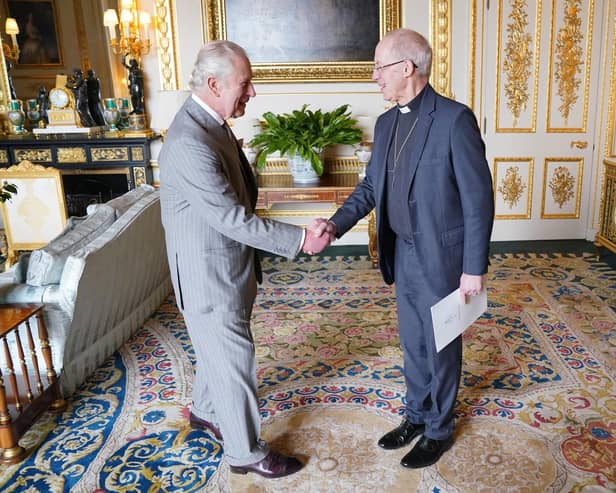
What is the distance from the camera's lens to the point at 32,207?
198 inches

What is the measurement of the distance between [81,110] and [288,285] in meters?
2.68

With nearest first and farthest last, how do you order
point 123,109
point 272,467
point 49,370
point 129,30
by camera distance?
point 272,467 → point 49,370 → point 129,30 → point 123,109

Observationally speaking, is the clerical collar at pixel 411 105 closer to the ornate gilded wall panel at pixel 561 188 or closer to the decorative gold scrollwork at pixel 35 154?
the ornate gilded wall panel at pixel 561 188

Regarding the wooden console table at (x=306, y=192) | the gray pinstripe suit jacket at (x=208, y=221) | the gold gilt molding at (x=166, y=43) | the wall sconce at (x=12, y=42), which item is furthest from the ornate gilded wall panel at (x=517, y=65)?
the wall sconce at (x=12, y=42)

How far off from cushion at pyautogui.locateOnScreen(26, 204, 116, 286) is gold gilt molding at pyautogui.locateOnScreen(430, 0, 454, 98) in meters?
3.34

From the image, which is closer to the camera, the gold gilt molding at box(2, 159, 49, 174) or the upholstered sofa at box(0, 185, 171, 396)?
the upholstered sofa at box(0, 185, 171, 396)

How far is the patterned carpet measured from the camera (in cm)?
229

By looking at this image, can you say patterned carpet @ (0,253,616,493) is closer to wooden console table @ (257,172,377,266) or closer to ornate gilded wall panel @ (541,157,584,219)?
wooden console table @ (257,172,377,266)

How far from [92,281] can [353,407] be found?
146 cm

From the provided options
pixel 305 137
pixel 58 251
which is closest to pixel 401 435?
pixel 58 251

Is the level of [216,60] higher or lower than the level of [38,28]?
lower

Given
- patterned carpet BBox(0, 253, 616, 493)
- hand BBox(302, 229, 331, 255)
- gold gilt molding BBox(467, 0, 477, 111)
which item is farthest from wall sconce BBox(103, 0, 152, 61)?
hand BBox(302, 229, 331, 255)

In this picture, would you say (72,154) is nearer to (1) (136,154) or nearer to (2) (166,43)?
(1) (136,154)

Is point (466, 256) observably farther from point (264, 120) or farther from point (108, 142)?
point (108, 142)
